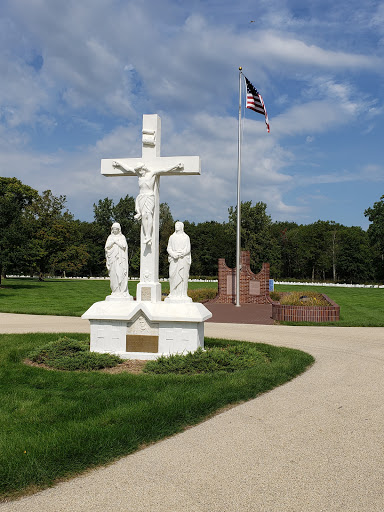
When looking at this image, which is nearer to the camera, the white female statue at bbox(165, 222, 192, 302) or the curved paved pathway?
the curved paved pathway

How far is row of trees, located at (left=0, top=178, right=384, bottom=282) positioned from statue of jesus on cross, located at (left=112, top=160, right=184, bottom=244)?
24784 millimetres

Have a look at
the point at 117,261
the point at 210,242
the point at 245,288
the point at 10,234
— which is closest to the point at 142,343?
the point at 117,261

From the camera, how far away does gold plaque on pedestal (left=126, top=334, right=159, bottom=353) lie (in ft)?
27.1

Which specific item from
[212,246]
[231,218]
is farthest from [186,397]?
[212,246]

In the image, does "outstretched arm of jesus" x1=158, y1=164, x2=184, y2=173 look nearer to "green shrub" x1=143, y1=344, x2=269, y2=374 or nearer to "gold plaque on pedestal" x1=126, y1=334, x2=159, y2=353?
"gold plaque on pedestal" x1=126, y1=334, x2=159, y2=353

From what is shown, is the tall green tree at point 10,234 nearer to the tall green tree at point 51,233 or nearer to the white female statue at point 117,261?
the tall green tree at point 51,233

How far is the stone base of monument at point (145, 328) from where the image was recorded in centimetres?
810

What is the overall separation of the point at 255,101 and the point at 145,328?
46.5 feet

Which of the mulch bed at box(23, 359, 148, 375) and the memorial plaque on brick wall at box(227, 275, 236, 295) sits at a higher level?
the memorial plaque on brick wall at box(227, 275, 236, 295)

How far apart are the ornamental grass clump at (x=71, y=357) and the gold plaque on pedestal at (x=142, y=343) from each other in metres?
0.43

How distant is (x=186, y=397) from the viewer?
5582 mm

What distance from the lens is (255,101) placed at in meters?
19.3

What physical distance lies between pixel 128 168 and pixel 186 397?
5217mm

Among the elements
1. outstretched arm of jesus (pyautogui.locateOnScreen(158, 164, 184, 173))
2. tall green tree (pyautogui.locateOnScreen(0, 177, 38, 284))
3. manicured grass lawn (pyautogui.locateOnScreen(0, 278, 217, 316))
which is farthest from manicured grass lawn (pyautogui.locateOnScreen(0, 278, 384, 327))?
outstretched arm of jesus (pyautogui.locateOnScreen(158, 164, 184, 173))
